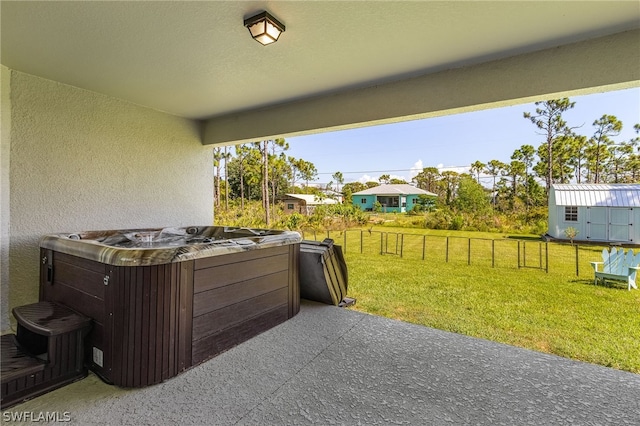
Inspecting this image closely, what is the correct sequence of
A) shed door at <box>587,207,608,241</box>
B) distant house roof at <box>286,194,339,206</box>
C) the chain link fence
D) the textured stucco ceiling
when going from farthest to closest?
1. distant house roof at <box>286,194,339,206</box>
2. the chain link fence
3. shed door at <box>587,207,608,241</box>
4. the textured stucco ceiling

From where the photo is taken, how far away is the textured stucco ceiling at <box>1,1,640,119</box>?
151 centimetres

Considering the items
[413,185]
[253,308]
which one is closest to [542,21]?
[413,185]

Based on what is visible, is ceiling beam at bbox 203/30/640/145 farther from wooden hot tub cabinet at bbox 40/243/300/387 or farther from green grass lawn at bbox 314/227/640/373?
wooden hot tub cabinet at bbox 40/243/300/387

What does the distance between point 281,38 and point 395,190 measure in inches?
113

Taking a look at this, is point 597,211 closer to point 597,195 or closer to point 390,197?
point 597,195

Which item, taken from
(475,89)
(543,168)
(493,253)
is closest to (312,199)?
(493,253)

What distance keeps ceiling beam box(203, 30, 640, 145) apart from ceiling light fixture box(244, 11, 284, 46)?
3.93 ft

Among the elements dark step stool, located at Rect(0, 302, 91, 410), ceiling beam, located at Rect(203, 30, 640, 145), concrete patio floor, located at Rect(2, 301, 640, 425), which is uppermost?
ceiling beam, located at Rect(203, 30, 640, 145)

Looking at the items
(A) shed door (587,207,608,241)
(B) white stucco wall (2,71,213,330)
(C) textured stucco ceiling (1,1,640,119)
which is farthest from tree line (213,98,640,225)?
(B) white stucco wall (2,71,213,330)

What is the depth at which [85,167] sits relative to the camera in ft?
8.98

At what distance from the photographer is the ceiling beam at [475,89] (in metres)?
1.80

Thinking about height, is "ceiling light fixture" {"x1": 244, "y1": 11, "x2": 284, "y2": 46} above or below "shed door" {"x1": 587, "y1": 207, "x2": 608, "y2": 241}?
above

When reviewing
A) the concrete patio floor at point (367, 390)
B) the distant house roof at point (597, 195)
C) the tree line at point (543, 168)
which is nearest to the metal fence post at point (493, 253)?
the tree line at point (543, 168)

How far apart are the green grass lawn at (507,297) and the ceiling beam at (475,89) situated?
1468 mm
